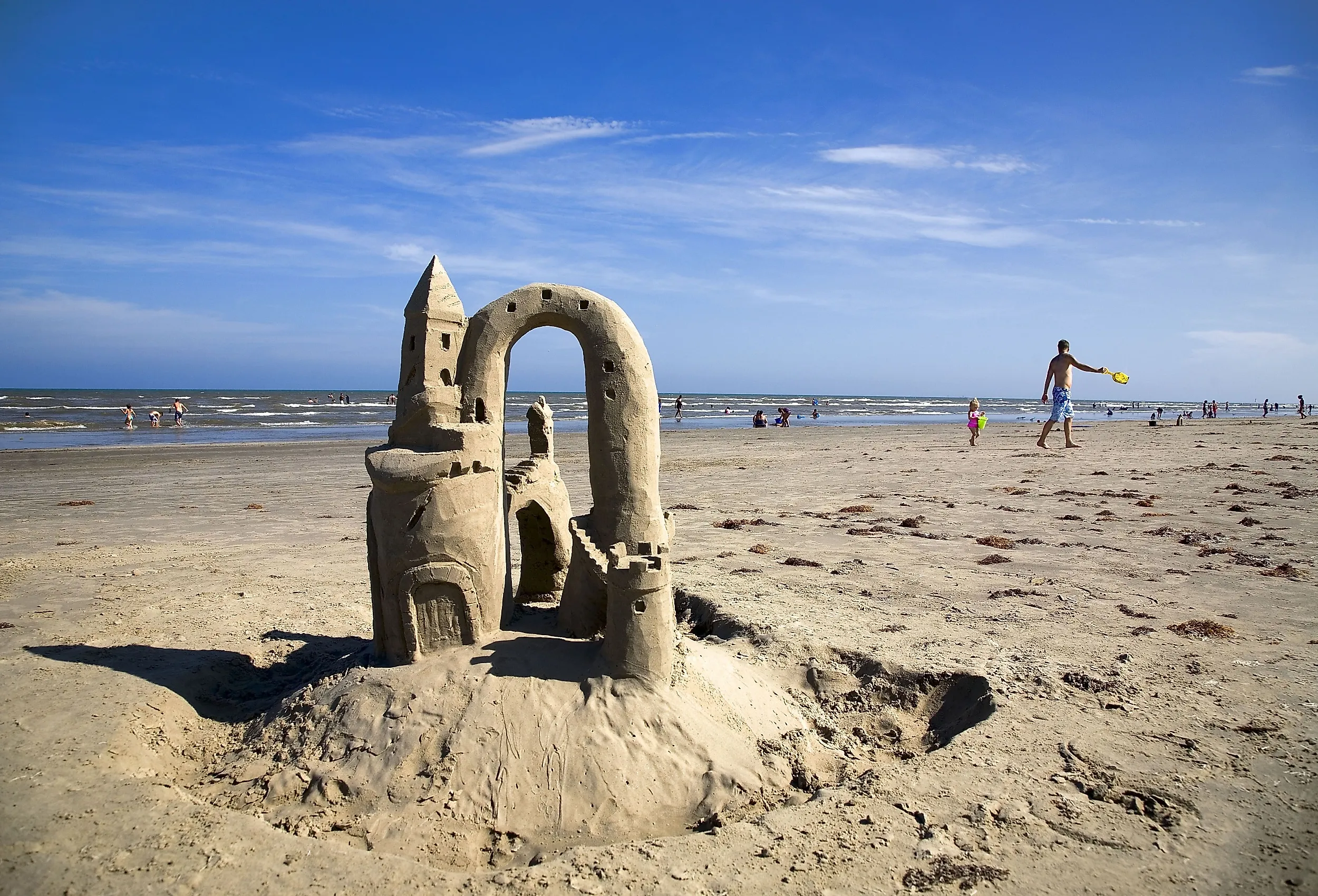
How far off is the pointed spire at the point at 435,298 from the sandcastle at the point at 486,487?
0.04ft

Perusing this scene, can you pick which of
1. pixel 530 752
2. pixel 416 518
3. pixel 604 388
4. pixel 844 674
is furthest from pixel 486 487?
pixel 844 674

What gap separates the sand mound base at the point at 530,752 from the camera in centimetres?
464

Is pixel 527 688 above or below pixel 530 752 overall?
above

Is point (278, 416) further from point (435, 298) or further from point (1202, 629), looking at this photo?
point (1202, 629)

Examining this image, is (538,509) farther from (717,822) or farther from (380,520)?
(717,822)

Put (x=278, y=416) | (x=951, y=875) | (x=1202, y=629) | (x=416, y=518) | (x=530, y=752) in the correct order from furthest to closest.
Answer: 1. (x=278, y=416)
2. (x=1202, y=629)
3. (x=416, y=518)
4. (x=530, y=752)
5. (x=951, y=875)

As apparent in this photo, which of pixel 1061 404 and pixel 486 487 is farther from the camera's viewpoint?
pixel 1061 404

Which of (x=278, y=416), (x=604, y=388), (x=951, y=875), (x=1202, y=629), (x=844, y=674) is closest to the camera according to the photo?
(x=951, y=875)

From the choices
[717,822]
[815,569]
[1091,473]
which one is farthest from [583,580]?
[1091,473]

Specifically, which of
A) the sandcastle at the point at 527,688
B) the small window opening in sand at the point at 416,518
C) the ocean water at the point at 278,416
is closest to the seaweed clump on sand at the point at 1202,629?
the sandcastle at the point at 527,688

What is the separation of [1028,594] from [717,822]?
5.29 m

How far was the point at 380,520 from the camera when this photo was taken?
5.67 metres

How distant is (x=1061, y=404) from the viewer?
17.6m

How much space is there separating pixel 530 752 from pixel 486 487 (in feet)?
6.41
